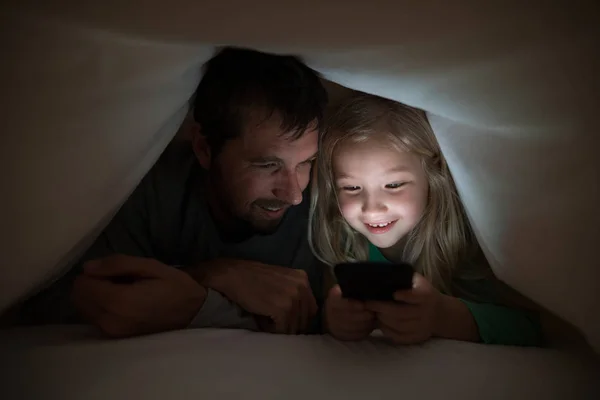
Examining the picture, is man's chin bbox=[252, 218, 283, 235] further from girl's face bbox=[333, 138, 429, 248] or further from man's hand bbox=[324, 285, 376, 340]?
man's hand bbox=[324, 285, 376, 340]

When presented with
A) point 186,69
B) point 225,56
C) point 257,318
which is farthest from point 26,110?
point 257,318

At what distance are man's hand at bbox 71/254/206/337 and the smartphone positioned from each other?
237mm

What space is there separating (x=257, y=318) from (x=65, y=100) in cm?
43

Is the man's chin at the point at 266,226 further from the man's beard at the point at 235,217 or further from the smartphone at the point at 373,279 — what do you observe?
the smartphone at the point at 373,279

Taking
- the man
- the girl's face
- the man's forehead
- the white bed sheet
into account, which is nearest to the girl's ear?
the man

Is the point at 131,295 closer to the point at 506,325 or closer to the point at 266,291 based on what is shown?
the point at 266,291

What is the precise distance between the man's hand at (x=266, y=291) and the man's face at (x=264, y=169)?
113 mm

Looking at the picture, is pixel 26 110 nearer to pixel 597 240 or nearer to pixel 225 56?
pixel 225 56

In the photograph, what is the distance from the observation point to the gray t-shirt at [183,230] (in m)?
0.98

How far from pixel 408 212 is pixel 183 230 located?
42 cm

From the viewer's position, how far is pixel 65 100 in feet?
1.98

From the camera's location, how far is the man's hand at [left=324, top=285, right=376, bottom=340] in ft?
2.25

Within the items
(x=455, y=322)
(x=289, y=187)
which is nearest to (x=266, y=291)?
(x=289, y=187)

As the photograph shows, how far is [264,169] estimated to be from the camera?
0.90 m
